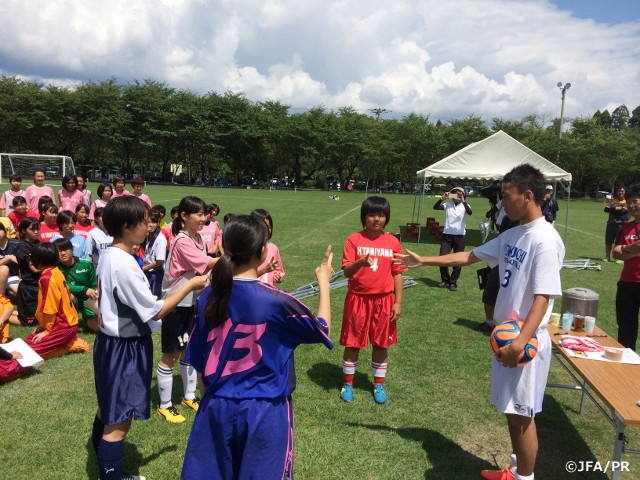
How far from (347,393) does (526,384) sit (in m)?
2.09

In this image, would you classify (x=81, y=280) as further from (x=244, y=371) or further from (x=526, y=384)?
(x=526, y=384)

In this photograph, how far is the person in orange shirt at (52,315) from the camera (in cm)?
526

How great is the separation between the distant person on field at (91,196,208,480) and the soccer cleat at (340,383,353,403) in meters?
2.16

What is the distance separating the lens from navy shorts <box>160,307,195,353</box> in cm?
386

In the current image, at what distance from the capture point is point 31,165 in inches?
1610

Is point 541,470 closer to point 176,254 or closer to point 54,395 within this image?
point 176,254

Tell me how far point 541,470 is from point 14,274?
312 inches

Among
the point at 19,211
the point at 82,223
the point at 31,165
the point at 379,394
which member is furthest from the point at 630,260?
the point at 31,165

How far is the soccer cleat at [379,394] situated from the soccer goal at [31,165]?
134 ft

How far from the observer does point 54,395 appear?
446 centimetres

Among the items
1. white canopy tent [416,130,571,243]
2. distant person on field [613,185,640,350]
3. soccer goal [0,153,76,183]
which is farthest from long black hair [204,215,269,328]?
soccer goal [0,153,76,183]

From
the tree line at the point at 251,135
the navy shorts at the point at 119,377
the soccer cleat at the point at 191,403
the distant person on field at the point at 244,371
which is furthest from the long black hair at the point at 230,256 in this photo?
the tree line at the point at 251,135

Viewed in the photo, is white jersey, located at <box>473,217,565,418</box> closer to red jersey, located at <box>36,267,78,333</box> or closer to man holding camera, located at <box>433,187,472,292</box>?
red jersey, located at <box>36,267,78,333</box>

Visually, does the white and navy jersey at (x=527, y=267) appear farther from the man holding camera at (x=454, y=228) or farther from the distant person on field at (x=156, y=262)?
the man holding camera at (x=454, y=228)
